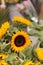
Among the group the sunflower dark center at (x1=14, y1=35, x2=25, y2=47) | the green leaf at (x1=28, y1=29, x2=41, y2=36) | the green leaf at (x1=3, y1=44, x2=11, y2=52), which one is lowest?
the green leaf at (x1=3, y1=44, x2=11, y2=52)

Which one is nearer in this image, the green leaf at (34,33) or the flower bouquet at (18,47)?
the flower bouquet at (18,47)

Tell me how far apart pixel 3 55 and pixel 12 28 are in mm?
106

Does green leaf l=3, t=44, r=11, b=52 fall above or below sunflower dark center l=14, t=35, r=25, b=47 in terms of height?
below

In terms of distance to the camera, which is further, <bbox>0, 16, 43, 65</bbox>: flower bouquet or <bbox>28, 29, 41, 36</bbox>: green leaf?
<bbox>28, 29, 41, 36</bbox>: green leaf

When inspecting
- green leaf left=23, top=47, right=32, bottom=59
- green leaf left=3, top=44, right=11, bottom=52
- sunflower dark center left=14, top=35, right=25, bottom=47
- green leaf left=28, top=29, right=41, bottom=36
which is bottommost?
green leaf left=23, top=47, right=32, bottom=59

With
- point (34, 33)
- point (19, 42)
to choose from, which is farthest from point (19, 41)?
point (34, 33)

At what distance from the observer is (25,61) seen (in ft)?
1.71

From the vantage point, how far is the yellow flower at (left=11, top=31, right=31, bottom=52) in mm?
541

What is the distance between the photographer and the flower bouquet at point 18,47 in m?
0.53

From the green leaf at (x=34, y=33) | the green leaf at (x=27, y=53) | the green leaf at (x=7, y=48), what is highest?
the green leaf at (x=34, y=33)

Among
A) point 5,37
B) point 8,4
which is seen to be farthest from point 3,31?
point 8,4

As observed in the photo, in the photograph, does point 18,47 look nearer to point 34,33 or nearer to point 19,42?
point 19,42

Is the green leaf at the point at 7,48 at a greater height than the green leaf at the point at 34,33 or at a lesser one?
lesser

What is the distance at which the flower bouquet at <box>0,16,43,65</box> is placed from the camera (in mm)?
534
